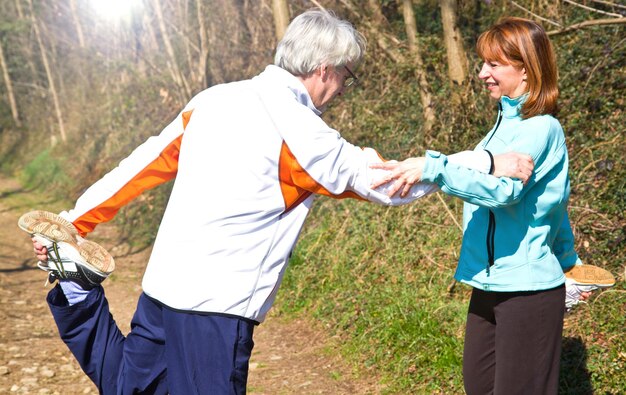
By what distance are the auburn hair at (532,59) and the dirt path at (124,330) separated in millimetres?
2812

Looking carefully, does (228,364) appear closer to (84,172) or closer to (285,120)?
(285,120)

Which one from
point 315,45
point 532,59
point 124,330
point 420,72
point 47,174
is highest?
Answer: point 315,45

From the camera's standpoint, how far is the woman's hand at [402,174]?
8.56 feet

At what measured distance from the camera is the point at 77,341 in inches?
117

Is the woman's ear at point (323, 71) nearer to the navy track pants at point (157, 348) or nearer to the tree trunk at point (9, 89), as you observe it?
the navy track pants at point (157, 348)

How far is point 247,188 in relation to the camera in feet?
8.23

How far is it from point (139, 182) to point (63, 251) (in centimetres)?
40

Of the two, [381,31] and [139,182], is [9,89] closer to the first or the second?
[381,31]

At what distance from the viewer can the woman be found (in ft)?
9.09

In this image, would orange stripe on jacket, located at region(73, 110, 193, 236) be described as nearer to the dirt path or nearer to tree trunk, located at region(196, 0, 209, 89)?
the dirt path

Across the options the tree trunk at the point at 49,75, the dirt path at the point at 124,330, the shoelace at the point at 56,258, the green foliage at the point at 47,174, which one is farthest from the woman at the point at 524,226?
the tree trunk at the point at 49,75

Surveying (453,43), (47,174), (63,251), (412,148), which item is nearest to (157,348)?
(63,251)

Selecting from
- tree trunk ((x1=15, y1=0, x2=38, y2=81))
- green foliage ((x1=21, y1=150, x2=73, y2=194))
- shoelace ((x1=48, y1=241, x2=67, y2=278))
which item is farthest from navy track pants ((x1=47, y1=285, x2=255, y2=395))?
tree trunk ((x1=15, y1=0, x2=38, y2=81))

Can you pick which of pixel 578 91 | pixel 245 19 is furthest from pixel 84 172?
pixel 578 91
